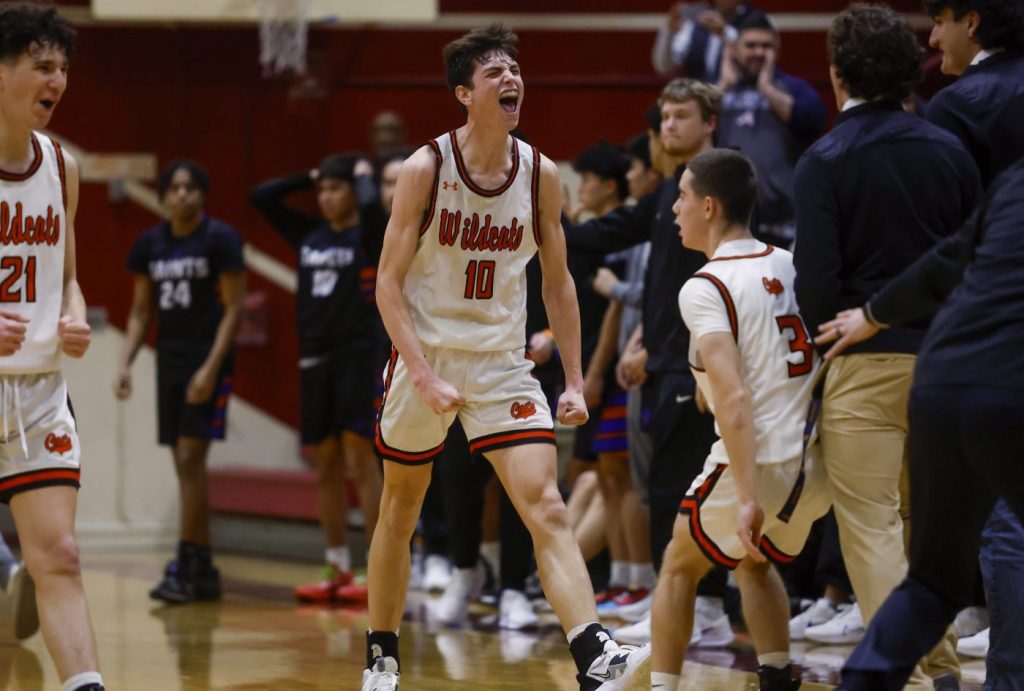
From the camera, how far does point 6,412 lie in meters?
4.16

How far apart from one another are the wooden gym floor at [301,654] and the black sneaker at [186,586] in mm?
96

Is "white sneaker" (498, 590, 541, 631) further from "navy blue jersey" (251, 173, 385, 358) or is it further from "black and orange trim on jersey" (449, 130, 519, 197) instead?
"black and orange trim on jersey" (449, 130, 519, 197)

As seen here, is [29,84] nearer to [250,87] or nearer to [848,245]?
[848,245]

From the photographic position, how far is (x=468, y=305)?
483cm

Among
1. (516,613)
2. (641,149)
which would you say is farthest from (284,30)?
(516,613)

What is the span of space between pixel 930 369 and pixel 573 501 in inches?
183

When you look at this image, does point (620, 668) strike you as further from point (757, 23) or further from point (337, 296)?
point (757, 23)

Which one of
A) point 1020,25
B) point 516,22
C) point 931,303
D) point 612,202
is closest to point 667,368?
point 612,202

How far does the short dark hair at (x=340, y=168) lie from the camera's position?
8242 mm

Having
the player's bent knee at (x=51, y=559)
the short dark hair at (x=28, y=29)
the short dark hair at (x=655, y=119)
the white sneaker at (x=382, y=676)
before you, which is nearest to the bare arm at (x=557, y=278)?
the white sneaker at (x=382, y=676)

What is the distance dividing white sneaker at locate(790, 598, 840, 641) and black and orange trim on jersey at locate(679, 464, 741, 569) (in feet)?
7.10

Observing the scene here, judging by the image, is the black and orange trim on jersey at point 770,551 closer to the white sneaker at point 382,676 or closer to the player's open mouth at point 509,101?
the white sneaker at point 382,676

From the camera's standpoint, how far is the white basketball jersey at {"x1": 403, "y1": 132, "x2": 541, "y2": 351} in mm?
4801

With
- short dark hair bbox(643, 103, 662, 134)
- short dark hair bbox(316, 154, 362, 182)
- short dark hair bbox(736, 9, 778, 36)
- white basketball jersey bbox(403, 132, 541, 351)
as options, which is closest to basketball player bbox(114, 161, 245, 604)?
short dark hair bbox(316, 154, 362, 182)
